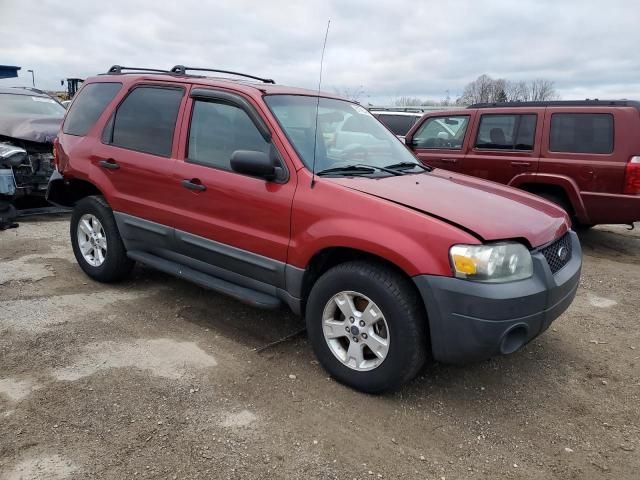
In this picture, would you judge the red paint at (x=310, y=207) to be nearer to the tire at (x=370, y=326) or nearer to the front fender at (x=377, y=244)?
the front fender at (x=377, y=244)

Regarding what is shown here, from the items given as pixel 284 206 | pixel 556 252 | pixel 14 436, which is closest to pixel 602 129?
pixel 556 252

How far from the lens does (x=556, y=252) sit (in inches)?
131

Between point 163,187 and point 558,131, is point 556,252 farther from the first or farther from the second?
point 558,131

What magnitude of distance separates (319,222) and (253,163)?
58 centimetres

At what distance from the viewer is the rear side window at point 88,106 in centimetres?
476

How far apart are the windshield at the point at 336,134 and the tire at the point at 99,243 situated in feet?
6.47

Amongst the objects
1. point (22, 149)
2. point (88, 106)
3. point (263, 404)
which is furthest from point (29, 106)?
point (263, 404)

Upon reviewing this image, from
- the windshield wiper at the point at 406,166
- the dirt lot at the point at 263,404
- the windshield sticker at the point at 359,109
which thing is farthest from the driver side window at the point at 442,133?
the dirt lot at the point at 263,404

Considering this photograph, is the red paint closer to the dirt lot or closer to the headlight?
the headlight

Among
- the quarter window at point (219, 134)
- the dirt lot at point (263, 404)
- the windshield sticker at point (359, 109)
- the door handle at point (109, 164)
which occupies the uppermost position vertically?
the windshield sticker at point (359, 109)

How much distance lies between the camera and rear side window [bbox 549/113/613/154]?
6438 mm

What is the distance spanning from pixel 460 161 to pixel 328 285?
5039 mm

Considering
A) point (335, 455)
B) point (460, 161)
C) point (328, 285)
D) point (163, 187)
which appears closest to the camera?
point (335, 455)

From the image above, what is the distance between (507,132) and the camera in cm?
723
